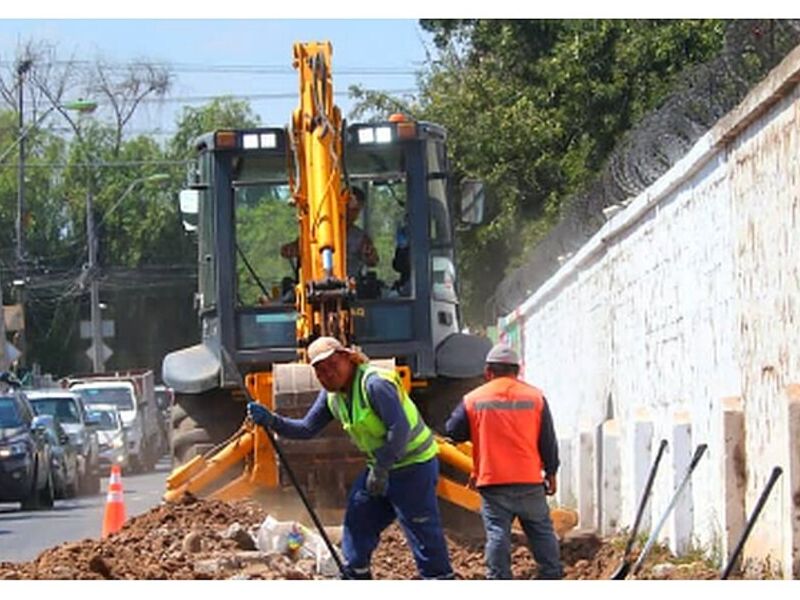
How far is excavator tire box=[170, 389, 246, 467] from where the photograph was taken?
57.0 ft

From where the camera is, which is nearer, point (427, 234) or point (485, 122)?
point (427, 234)

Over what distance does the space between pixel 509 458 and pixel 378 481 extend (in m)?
1.02

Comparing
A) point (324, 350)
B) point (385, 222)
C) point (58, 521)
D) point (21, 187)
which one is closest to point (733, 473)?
point (324, 350)

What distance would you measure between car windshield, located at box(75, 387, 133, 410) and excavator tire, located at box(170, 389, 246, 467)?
87.7 ft

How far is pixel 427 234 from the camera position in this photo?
16.7 m

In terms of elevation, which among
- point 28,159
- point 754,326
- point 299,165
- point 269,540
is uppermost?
point 28,159

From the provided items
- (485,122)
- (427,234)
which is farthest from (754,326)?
(485,122)

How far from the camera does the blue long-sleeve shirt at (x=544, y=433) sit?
12328 mm

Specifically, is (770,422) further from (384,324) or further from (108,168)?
(108,168)

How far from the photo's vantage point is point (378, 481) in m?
11.5

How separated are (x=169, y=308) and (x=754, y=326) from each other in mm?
54793

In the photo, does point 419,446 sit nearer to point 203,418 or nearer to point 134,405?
point 203,418

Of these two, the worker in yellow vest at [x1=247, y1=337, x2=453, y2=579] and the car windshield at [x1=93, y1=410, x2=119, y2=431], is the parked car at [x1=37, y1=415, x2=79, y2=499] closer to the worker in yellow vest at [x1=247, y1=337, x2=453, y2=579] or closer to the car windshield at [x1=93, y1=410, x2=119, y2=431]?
the car windshield at [x1=93, y1=410, x2=119, y2=431]

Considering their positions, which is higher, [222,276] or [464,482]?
[222,276]
